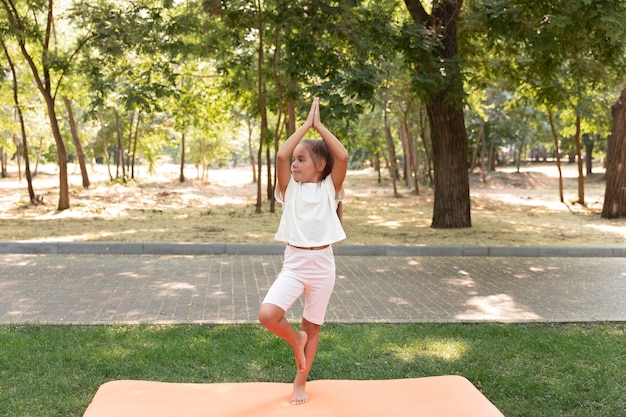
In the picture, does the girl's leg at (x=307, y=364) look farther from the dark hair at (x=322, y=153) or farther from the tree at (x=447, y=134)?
the tree at (x=447, y=134)

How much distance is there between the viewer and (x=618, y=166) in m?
17.3

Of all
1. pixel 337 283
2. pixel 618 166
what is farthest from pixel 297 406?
pixel 618 166

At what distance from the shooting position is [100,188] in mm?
26719

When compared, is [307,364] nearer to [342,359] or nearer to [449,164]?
[342,359]

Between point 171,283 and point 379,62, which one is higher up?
point 379,62

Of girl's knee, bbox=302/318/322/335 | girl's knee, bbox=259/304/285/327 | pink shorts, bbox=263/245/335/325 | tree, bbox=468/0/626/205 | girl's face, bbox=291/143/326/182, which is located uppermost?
tree, bbox=468/0/626/205

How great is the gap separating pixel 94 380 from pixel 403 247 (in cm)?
729

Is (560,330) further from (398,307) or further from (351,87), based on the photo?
(351,87)

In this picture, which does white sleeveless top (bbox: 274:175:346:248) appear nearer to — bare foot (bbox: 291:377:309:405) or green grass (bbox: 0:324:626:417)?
bare foot (bbox: 291:377:309:405)

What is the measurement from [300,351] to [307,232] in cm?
75

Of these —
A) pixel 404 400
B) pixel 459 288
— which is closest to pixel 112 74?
pixel 459 288

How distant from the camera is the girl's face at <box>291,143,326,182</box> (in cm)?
426

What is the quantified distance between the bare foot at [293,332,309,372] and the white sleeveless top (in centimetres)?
61

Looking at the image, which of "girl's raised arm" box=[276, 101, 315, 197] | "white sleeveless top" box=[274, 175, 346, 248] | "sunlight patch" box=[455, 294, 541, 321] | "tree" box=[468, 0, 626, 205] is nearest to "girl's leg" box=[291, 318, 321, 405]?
"white sleeveless top" box=[274, 175, 346, 248]
